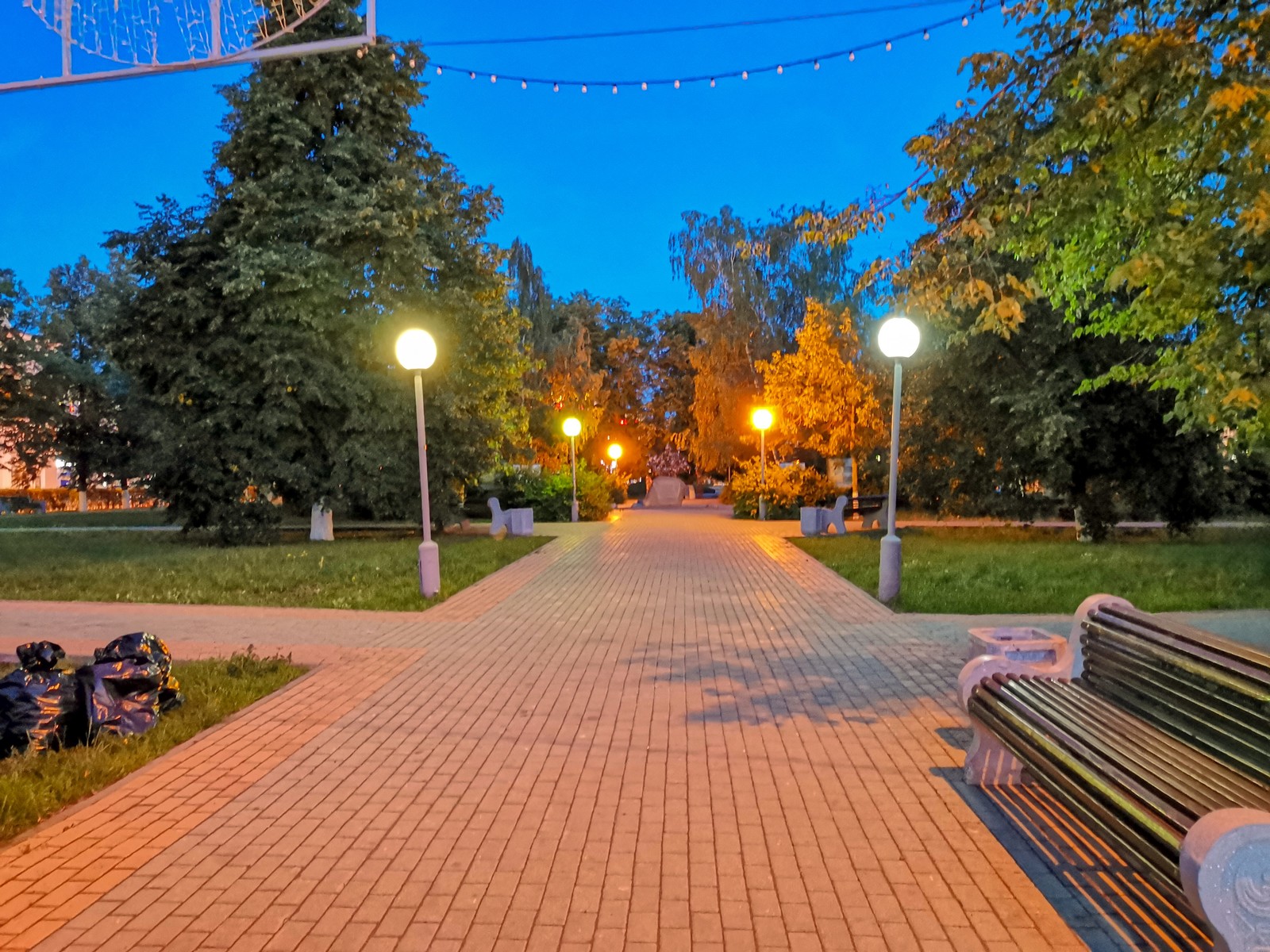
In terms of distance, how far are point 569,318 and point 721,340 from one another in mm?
18214

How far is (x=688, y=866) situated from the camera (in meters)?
4.18

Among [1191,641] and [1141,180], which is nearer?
[1191,641]

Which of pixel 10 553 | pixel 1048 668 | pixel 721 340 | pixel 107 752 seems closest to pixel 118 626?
pixel 107 752

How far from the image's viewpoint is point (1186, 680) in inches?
167

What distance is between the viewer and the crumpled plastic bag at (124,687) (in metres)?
6.18

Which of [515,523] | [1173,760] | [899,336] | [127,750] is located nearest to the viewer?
[1173,760]

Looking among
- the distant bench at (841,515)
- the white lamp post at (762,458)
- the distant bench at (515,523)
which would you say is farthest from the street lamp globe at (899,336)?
the white lamp post at (762,458)

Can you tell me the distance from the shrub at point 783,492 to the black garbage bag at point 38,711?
27.8m

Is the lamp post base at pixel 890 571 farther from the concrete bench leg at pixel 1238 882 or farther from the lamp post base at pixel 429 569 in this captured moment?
the concrete bench leg at pixel 1238 882

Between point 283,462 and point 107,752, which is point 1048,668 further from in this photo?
point 283,462

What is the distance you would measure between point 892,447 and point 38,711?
376 inches

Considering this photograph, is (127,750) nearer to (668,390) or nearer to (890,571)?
(890,571)

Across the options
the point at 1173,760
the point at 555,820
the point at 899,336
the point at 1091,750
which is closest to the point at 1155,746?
the point at 1173,760

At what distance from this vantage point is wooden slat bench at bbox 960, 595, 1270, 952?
9.14 ft
